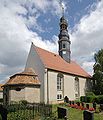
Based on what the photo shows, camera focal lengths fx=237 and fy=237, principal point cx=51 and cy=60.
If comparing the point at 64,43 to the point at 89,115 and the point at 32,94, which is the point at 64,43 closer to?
the point at 32,94

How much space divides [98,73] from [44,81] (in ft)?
57.8

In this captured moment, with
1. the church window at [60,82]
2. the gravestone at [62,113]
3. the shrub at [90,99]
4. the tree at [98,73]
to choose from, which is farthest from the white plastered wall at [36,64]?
the gravestone at [62,113]

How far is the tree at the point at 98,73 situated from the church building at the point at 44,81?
4808mm

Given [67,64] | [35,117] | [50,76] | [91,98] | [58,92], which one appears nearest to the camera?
[35,117]

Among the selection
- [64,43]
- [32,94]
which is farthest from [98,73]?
[32,94]

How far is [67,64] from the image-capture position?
49.0 metres

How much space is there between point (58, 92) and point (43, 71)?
5980 mm

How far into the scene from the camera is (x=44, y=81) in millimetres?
37969

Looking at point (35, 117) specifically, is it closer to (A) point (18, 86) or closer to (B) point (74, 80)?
(A) point (18, 86)

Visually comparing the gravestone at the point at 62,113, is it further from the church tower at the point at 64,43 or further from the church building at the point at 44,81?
the church tower at the point at 64,43

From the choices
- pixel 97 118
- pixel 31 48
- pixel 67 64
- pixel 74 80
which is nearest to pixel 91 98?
pixel 74 80

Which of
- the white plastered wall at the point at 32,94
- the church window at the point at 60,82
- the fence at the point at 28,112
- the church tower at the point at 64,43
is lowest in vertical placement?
the fence at the point at 28,112

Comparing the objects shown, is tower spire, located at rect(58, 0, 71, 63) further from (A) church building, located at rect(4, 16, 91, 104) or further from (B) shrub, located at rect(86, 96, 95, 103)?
(B) shrub, located at rect(86, 96, 95, 103)

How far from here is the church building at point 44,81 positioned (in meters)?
37.1
